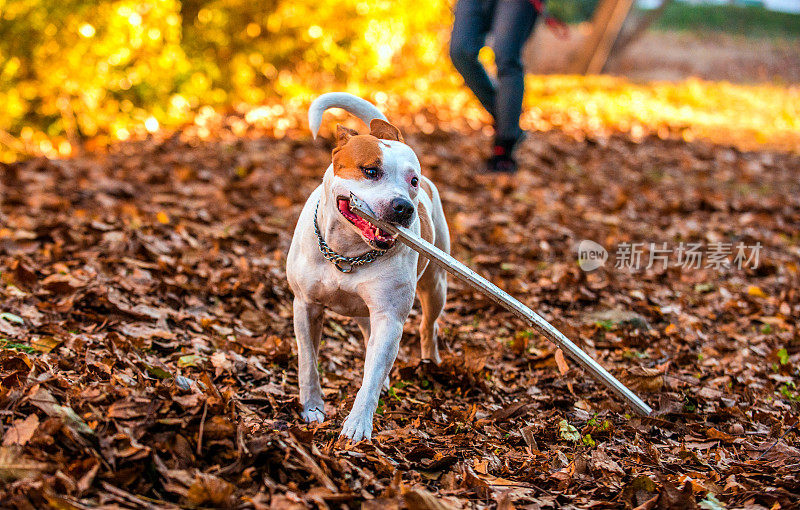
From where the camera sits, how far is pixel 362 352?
14.1 ft

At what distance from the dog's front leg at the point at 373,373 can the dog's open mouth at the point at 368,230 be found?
315 millimetres

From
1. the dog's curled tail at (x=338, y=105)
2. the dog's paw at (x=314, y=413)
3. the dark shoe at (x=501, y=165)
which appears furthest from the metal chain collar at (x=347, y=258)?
the dark shoe at (x=501, y=165)

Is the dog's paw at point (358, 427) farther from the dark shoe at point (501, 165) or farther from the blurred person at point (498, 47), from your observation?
the dark shoe at point (501, 165)

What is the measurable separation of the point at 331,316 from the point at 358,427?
5.82 ft

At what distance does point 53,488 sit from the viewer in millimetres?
2139

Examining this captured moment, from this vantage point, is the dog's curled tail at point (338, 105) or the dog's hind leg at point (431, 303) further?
the dog's hind leg at point (431, 303)

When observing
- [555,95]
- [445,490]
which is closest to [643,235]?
[445,490]

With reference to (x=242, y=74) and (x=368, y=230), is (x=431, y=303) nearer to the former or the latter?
(x=368, y=230)

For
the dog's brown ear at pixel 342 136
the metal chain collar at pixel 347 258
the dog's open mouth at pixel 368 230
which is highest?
the dog's brown ear at pixel 342 136

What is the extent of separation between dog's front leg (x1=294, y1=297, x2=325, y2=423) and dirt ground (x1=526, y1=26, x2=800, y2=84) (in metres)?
13.7

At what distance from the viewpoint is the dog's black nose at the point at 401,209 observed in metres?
2.72

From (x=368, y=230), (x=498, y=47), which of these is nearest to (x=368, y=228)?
(x=368, y=230)

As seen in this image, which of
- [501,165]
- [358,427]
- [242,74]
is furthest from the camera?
[242,74]

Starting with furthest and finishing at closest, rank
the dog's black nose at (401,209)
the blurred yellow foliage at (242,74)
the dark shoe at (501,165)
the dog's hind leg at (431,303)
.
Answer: the dark shoe at (501,165), the blurred yellow foliage at (242,74), the dog's hind leg at (431,303), the dog's black nose at (401,209)
